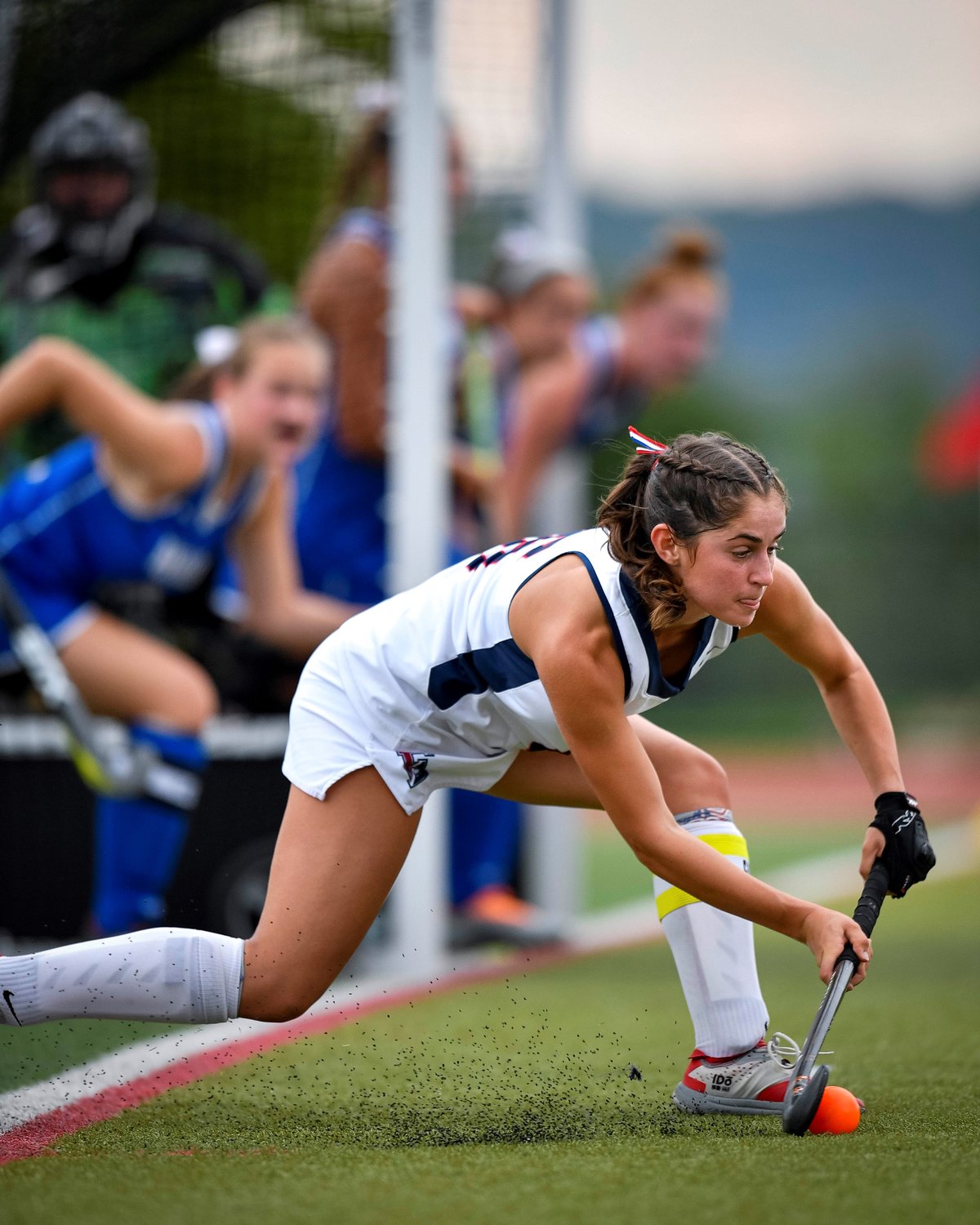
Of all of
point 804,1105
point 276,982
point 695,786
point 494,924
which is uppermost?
point 695,786

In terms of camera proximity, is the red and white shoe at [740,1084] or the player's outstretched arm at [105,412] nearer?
the red and white shoe at [740,1084]

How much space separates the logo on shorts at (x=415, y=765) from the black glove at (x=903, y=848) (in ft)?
3.02

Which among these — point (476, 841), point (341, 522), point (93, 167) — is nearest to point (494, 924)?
point (476, 841)

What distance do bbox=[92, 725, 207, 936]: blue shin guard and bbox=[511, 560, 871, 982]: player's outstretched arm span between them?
304 cm

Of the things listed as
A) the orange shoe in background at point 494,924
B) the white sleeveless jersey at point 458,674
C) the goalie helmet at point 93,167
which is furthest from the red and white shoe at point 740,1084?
the goalie helmet at point 93,167

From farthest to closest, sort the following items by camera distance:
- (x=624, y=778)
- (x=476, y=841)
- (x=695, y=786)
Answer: (x=476, y=841), (x=695, y=786), (x=624, y=778)

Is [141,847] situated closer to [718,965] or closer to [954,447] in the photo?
[718,965]

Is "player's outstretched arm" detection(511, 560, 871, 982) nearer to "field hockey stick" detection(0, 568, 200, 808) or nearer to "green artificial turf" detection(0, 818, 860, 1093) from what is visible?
"green artificial turf" detection(0, 818, 860, 1093)

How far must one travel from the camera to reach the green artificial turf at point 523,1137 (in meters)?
2.52

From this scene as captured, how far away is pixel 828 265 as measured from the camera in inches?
4178

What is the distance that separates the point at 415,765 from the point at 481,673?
0.26 metres

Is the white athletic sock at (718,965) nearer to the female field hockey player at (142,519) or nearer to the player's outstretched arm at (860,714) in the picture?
the player's outstretched arm at (860,714)

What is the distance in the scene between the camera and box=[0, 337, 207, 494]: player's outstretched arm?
572 centimetres

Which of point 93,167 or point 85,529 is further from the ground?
point 93,167
